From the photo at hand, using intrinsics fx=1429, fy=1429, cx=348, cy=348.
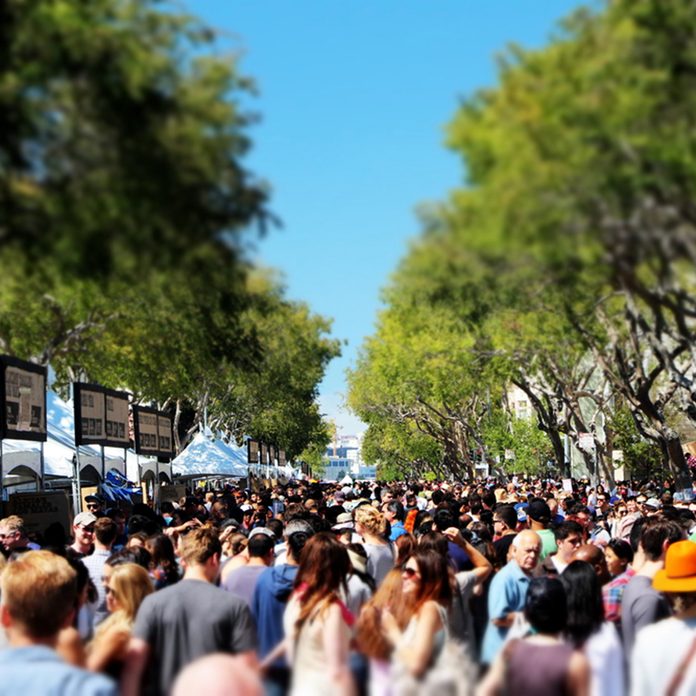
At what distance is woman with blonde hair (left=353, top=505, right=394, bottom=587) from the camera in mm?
12234

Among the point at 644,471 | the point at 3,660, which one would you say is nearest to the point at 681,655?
the point at 3,660

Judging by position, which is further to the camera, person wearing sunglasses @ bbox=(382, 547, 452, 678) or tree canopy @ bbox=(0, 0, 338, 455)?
person wearing sunglasses @ bbox=(382, 547, 452, 678)

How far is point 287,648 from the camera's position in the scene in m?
6.81

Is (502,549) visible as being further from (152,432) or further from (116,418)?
(152,432)

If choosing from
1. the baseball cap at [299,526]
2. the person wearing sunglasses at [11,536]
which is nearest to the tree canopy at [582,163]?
the person wearing sunglasses at [11,536]

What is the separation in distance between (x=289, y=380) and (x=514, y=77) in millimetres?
5319

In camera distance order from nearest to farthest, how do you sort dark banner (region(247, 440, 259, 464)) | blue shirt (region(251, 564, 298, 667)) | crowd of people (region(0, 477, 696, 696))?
crowd of people (region(0, 477, 696, 696))
blue shirt (region(251, 564, 298, 667))
dark banner (region(247, 440, 259, 464))

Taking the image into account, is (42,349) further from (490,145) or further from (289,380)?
(490,145)

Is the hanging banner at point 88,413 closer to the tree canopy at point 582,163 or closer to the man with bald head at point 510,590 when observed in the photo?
the man with bald head at point 510,590

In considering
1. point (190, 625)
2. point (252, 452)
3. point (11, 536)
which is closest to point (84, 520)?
point (11, 536)

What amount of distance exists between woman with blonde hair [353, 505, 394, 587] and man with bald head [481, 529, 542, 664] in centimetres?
242

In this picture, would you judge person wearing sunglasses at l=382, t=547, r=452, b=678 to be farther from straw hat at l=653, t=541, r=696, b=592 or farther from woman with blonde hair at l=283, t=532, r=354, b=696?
straw hat at l=653, t=541, r=696, b=592

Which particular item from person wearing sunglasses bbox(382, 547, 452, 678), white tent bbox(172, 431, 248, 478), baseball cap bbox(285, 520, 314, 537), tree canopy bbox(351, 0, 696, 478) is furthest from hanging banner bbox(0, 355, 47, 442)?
white tent bbox(172, 431, 248, 478)

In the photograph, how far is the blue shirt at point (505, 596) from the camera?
28.5 ft
